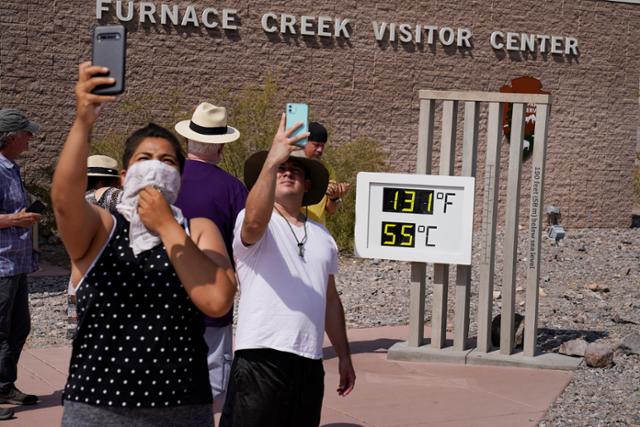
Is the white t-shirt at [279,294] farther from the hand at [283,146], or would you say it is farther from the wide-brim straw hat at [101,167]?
the wide-brim straw hat at [101,167]

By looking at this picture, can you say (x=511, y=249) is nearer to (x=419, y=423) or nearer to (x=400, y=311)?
(x=419, y=423)

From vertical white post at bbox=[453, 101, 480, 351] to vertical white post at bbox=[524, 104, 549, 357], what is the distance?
20.7 inches

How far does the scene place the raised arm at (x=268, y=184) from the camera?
4.28 metres

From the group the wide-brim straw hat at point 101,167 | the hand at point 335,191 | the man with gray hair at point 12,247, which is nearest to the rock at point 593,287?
the hand at point 335,191

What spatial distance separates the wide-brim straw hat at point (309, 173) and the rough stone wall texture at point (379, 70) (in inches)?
573

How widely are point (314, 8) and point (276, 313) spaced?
57.3 ft

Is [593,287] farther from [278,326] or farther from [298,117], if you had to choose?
[298,117]

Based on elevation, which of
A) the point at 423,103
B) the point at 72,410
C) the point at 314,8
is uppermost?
the point at 314,8

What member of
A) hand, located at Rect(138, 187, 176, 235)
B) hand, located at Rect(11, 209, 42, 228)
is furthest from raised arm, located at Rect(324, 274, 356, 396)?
hand, located at Rect(11, 209, 42, 228)

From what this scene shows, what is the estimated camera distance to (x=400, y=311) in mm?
12703

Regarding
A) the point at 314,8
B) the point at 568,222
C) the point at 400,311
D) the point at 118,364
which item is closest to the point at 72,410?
the point at 118,364

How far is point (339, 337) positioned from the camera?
511 cm

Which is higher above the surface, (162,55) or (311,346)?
(162,55)

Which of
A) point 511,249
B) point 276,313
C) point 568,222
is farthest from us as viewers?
point 568,222
